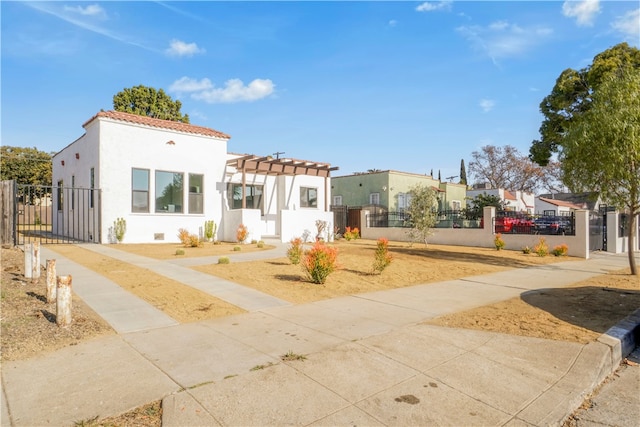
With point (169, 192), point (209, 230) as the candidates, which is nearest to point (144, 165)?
point (169, 192)

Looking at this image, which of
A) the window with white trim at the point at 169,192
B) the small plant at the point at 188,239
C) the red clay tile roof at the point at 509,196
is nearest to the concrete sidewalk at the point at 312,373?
→ the small plant at the point at 188,239

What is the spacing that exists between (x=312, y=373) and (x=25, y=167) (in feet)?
157

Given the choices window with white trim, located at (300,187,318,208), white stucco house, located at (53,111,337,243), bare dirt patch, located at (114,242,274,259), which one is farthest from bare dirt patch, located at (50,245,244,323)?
window with white trim, located at (300,187,318,208)

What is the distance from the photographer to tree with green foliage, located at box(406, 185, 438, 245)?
63.4 ft

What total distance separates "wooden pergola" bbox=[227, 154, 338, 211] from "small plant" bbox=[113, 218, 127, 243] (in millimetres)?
5431

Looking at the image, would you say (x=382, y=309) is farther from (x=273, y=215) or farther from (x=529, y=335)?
(x=273, y=215)

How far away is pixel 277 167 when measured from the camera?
814 inches

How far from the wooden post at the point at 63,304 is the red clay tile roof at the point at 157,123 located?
13.6 meters

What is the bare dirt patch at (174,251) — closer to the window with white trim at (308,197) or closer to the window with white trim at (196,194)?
the window with white trim at (196,194)

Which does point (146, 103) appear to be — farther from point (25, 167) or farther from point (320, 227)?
point (320, 227)

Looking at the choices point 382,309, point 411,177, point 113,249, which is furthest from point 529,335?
point 411,177

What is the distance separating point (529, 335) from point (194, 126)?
1795 cm

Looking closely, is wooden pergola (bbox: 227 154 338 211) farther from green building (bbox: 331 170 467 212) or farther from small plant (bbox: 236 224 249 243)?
green building (bbox: 331 170 467 212)

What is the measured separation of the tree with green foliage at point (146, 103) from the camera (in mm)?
34219
